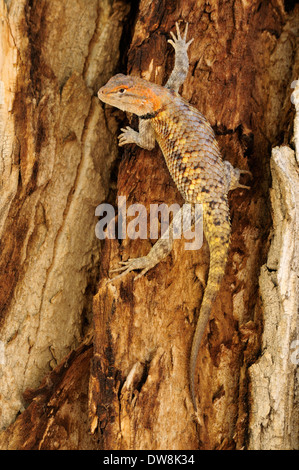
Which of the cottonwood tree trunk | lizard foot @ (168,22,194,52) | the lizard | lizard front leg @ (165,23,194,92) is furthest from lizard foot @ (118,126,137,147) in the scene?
lizard foot @ (168,22,194,52)

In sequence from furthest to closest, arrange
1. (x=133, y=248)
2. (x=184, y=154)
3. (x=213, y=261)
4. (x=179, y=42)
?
1. (x=179, y=42)
2. (x=133, y=248)
3. (x=184, y=154)
4. (x=213, y=261)

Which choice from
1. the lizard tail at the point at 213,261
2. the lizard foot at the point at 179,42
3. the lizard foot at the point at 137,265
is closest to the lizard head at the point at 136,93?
the lizard foot at the point at 179,42

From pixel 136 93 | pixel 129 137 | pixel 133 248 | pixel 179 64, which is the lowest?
pixel 133 248

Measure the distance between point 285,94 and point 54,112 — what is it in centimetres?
171

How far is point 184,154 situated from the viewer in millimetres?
2807

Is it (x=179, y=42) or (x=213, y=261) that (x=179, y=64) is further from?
(x=213, y=261)

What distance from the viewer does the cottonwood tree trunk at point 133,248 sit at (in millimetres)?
2592

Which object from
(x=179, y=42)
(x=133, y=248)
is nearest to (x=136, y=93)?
(x=179, y=42)

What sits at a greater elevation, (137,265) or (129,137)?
(129,137)

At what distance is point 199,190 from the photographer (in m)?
2.76

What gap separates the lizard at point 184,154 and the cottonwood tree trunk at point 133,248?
12 centimetres

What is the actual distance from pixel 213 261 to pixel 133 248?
0.54m

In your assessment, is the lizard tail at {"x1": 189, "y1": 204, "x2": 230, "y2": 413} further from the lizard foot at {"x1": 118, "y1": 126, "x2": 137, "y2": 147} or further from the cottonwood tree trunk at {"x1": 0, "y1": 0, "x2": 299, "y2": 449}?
the lizard foot at {"x1": 118, "y1": 126, "x2": 137, "y2": 147}

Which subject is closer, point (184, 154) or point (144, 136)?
point (184, 154)
